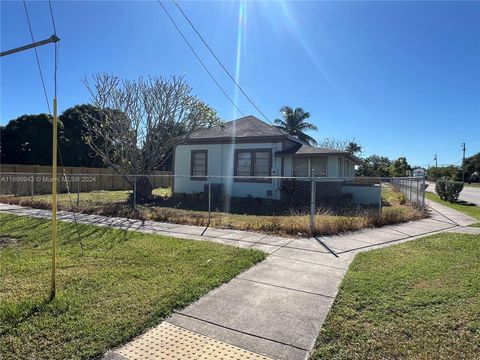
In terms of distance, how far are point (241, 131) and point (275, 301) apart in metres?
15.1

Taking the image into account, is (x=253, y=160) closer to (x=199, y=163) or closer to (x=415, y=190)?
(x=199, y=163)

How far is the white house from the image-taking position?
1667 cm

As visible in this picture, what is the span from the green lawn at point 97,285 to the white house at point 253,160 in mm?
9469

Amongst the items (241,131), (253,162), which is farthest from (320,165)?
(241,131)

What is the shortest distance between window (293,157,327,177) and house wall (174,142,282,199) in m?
0.90

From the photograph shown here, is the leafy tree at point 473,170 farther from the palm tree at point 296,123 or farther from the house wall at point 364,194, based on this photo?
the house wall at point 364,194

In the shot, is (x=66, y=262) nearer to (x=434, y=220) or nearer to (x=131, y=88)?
(x=434, y=220)

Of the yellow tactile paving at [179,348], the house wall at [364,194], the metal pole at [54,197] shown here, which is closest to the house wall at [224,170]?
the house wall at [364,194]

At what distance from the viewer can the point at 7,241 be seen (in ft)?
23.8

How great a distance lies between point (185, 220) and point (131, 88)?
932cm

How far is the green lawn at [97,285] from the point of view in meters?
3.15

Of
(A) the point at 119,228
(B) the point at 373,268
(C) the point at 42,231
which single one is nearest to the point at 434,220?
(B) the point at 373,268

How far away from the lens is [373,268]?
5.54m

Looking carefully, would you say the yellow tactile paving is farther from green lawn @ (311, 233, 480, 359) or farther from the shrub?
the shrub
